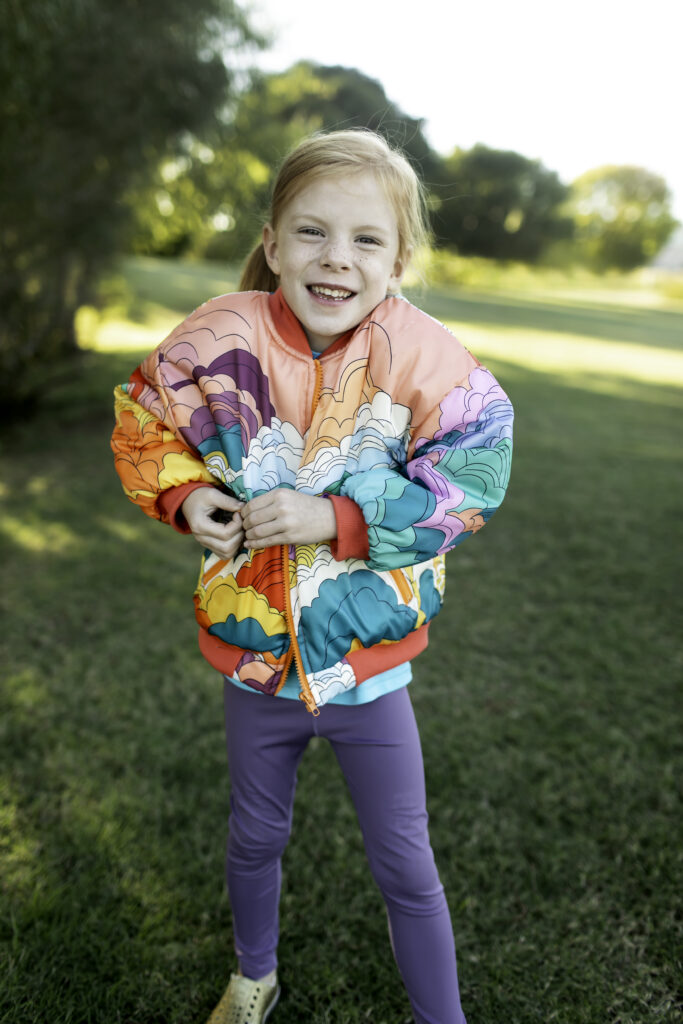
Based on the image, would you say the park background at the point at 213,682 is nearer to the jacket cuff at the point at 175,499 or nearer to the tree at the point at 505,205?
the jacket cuff at the point at 175,499

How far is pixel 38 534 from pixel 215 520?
2940 mm

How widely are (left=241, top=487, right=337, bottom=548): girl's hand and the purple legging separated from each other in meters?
0.34

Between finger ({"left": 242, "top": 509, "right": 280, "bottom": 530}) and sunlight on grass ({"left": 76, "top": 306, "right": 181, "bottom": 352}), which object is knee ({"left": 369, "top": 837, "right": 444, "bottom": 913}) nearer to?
finger ({"left": 242, "top": 509, "right": 280, "bottom": 530})

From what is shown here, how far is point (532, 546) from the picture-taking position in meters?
4.14

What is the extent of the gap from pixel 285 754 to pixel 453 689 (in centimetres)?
147

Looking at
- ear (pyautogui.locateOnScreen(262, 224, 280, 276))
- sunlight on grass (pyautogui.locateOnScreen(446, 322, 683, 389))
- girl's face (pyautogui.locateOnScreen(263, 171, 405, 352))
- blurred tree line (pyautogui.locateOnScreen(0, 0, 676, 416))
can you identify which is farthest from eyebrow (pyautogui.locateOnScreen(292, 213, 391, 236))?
sunlight on grass (pyautogui.locateOnScreen(446, 322, 683, 389))

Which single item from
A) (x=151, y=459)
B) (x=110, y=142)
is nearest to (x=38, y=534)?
(x=151, y=459)

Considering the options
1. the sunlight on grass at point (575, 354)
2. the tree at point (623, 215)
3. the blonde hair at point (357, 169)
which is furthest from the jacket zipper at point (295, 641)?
the tree at point (623, 215)

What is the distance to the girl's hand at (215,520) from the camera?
1266mm

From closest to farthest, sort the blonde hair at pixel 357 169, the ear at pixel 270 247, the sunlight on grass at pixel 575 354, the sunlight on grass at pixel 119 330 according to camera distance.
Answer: the blonde hair at pixel 357 169 < the ear at pixel 270 247 < the sunlight on grass at pixel 119 330 < the sunlight on grass at pixel 575 354

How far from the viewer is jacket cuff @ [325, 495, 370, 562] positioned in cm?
121

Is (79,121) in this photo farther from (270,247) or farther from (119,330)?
(119,330)

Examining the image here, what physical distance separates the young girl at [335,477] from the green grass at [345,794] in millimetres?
498

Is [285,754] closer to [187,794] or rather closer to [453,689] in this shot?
[187,794]
